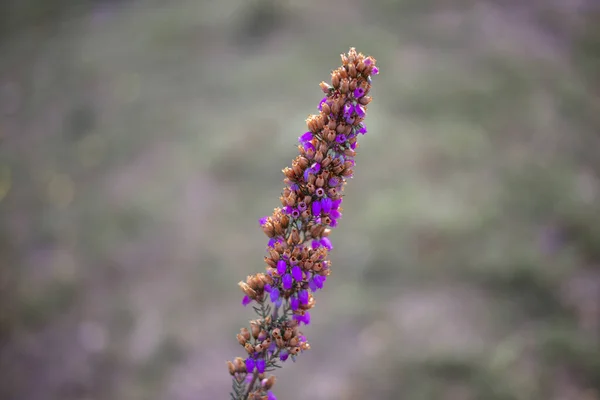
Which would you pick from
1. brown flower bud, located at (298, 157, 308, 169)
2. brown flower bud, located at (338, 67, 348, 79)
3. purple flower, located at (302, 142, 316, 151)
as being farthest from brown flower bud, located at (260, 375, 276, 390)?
brown flower bud, located at (338, 67, 348, 79)

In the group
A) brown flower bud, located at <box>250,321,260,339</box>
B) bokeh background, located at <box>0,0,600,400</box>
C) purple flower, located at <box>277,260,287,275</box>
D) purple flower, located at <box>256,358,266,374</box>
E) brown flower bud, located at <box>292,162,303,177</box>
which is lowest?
purple flower, located at <box>256,358,266,374</box>

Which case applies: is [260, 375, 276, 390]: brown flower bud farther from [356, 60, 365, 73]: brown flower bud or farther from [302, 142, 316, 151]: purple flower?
[356, 60, 365, 73]: brown flower bud

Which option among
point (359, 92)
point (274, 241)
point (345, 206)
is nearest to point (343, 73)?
point (359, 92)

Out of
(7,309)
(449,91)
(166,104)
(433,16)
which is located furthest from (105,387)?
(433,16)

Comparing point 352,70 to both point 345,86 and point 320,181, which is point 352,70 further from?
point 320,181

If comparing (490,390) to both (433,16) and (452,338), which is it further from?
(433,16)

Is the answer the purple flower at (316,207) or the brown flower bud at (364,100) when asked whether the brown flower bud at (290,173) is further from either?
the brown flower bud at (364,100)
